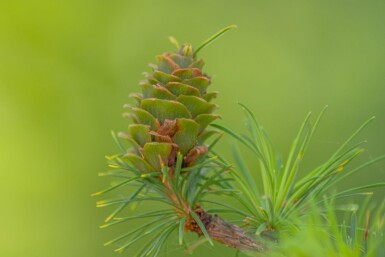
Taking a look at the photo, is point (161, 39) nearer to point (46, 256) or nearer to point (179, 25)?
point (179, 25)

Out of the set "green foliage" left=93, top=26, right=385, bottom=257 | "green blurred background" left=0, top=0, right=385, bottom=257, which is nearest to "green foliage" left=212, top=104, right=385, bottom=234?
"green foliage" left=93, top=26, right=385, bottom=257

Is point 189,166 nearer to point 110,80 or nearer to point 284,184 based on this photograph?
point 284,184

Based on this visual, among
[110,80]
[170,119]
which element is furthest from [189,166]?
[110,80]

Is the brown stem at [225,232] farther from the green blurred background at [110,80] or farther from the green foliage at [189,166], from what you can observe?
the green blurred background at [110,80]

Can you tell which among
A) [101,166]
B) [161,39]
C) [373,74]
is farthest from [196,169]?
[161,39]

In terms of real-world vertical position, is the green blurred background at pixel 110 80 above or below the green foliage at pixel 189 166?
above

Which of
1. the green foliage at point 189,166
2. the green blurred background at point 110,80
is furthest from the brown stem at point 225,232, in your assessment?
the green blurred background at point 110,80
